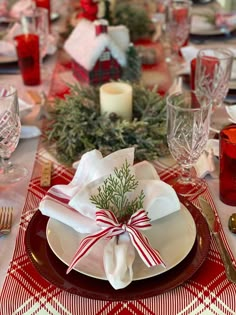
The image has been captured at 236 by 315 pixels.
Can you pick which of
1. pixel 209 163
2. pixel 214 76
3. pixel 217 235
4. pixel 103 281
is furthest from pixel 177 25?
pixel 103 281

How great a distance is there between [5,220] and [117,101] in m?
0.40

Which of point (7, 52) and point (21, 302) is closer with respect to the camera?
point (21, 302)

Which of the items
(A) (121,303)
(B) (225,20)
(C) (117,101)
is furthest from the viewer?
(B) (225,20)

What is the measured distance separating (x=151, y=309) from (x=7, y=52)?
1.15m

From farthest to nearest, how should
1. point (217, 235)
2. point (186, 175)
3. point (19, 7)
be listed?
1. point (19, 7)
2. point (186, 175)
3. point (217, 235)

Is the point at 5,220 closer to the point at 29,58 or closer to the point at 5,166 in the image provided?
the point at 5,166

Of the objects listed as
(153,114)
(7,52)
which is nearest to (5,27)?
(7,52)

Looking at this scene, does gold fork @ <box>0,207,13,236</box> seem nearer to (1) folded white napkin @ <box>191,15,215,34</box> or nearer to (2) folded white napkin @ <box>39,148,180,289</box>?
(2) folded white napkin @ <box>39,148,180,289</box>

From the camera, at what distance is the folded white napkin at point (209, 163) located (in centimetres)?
104

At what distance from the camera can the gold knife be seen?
0.78 m

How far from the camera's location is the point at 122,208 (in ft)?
2.62

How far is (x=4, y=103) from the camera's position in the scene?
3.28 feet

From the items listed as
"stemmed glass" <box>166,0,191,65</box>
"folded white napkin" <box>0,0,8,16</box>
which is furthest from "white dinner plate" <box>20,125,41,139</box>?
"folded white napkin" <box>0,0,8,16</box>

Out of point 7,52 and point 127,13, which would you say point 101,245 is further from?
point 127,13
